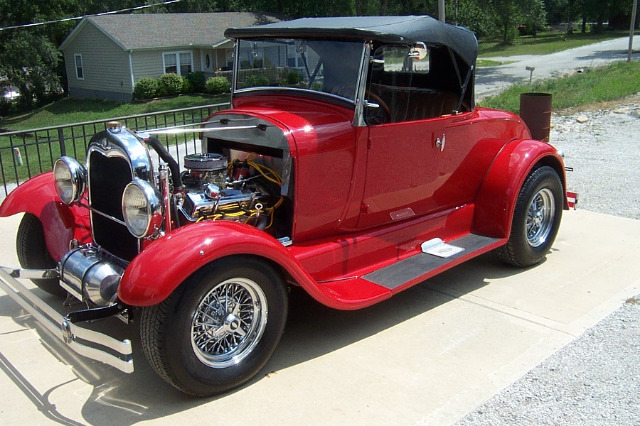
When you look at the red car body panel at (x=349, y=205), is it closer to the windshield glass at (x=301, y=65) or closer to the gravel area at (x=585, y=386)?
the windshield glass at (x=301, y=65)

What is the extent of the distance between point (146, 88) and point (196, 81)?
257 cm

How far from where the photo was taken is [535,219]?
5.20 metres

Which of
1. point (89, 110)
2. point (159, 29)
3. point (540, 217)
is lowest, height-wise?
point (89, 110)

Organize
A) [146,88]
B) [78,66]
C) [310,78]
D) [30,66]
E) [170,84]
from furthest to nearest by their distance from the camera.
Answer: [78,66] < [30,66] < [170,84] < [146,88] < [310,78]

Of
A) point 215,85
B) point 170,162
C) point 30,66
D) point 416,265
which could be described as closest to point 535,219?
point 416,265

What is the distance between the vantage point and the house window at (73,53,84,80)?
31.5m

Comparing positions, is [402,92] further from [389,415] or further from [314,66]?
[389,415]

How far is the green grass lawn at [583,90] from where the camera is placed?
530 inches

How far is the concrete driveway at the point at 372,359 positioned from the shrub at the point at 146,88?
24053 millimetres

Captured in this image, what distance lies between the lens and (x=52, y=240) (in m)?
4.20

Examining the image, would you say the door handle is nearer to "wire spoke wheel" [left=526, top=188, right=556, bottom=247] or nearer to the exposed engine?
"wire spoke wheel" [left=526, top=188, right=556, bottom=247]

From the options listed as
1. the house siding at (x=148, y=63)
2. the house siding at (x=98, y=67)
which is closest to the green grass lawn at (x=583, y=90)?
the house siding at (x=148, y=63)

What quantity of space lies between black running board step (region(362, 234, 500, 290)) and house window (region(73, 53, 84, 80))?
31264 mm

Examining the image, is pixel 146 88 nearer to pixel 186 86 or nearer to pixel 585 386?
pixel 186 86
